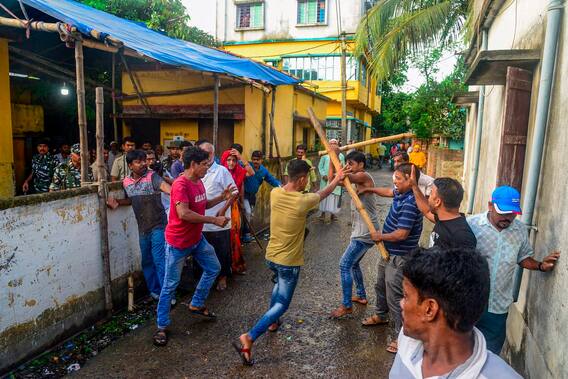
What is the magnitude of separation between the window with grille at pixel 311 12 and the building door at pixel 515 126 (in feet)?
65.9

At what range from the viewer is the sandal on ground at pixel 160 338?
4.11 metres

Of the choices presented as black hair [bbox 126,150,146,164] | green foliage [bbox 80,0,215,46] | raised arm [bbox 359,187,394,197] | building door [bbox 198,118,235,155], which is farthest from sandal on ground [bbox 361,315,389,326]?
green foliage [bbox 80,0,215,46]

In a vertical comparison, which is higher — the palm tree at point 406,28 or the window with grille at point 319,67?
the window with grille at point 319,67

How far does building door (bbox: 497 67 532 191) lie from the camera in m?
3.76

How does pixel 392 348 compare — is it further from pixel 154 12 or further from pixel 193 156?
pixel 154 12

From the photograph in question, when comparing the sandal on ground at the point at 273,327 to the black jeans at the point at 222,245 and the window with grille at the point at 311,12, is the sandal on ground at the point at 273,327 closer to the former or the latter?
the black jeans at the point at 222,245

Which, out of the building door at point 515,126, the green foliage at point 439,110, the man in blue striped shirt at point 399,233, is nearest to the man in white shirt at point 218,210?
the man in blue striped shirt at point 399,233

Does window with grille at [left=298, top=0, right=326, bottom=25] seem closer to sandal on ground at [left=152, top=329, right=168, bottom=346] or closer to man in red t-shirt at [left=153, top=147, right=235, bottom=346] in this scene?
man in red t-shirt at [left=153, top=147, right=235, bottom=346]

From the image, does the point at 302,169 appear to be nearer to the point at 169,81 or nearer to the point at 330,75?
the point at 169,81

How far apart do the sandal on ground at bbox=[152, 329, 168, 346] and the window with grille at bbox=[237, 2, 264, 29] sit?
21768 millimetres

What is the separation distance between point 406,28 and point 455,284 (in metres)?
9.96

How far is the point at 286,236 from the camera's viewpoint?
3830 millimetres

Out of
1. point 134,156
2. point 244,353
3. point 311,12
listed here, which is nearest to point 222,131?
point 134,156

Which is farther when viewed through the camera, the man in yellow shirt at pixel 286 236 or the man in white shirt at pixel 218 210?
the man in white shirt at pixel 218 210
